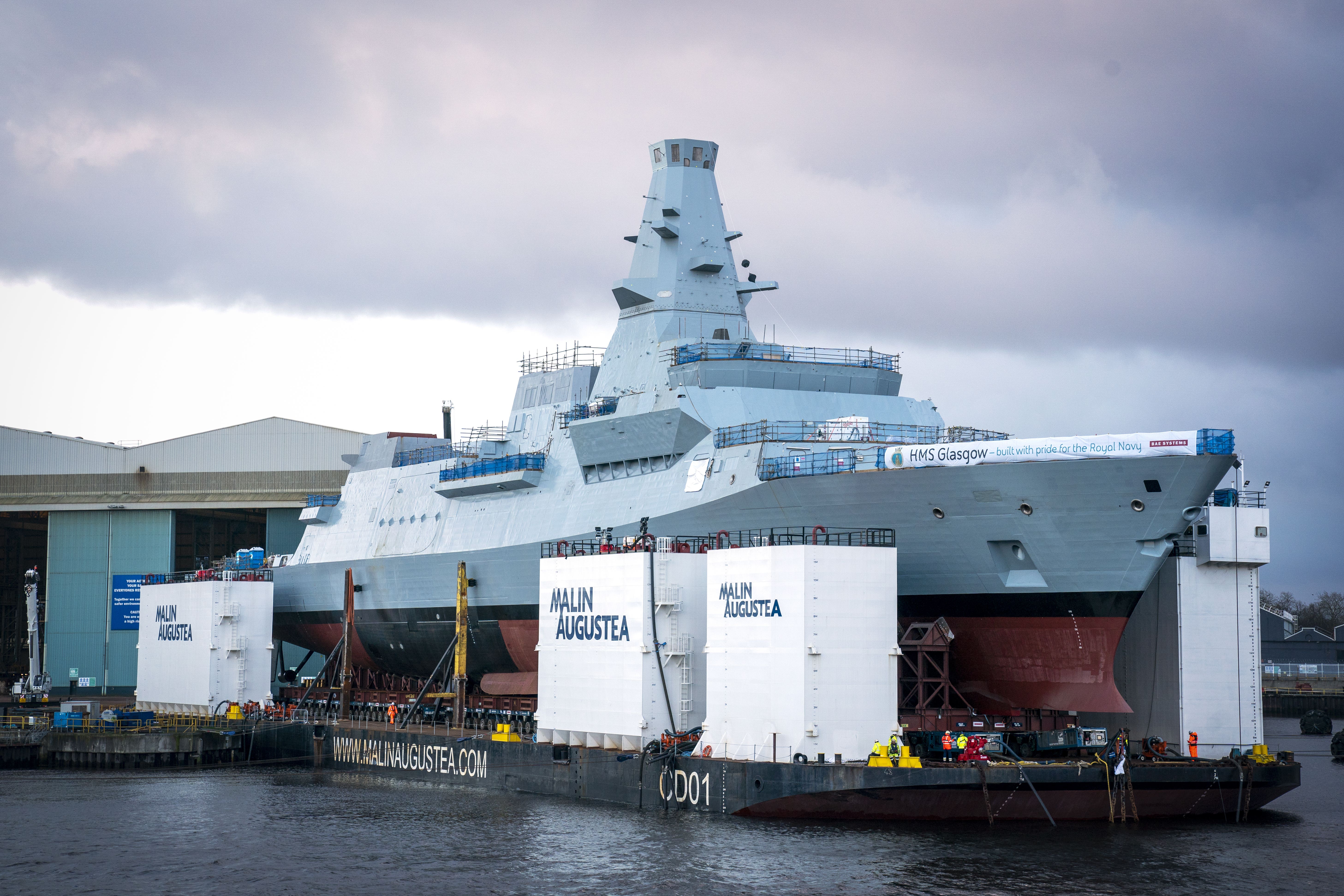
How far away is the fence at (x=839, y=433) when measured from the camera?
4034cm

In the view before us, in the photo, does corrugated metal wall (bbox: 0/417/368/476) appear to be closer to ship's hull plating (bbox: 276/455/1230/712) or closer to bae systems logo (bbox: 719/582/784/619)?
ship's hull plating (bbox: 276/455/1230/712)

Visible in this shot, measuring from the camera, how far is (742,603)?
3416cm

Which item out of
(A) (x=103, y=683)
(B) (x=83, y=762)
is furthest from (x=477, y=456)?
(A) (x=103, y=683)

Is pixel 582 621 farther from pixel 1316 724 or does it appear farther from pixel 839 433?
pixel 1316 724

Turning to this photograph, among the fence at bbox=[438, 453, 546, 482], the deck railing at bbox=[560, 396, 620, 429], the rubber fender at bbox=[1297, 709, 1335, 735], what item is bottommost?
the rubber fender at bbox=[1297, 709, 1335, 735]

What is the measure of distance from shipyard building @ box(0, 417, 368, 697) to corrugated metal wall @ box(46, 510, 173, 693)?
49mm

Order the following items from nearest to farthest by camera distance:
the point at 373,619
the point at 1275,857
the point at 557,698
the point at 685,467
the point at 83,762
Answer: the point at 1275,857 < the point at 557,698 < the point at 685,467 < the point at 83,762 < the point at 373,619

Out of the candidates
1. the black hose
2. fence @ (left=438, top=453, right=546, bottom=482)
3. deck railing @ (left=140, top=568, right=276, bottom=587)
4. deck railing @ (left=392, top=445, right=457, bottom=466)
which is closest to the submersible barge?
the black hose

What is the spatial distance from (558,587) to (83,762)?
860 inches

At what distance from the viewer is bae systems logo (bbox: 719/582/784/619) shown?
33344 millimetres

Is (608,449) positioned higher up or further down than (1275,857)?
higher up

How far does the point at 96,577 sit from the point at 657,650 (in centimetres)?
4485

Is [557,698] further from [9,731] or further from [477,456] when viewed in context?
[9,731]

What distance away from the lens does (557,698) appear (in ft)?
129
